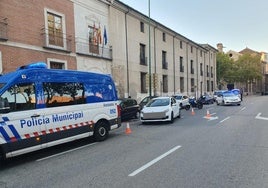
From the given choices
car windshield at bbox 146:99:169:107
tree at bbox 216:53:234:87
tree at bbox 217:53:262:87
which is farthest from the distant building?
car windshield at bbox 146:99:169:107

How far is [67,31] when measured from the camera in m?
20.9

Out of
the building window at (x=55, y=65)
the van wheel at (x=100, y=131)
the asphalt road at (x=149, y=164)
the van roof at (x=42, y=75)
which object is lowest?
the asphalt road at (x=149, y=164)

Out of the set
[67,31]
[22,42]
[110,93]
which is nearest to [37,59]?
[22,42]

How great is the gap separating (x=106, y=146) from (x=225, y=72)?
229 ft

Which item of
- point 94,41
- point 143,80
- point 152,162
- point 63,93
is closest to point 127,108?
point 94,41

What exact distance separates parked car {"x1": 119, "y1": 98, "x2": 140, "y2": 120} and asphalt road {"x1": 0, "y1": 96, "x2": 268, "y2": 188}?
7.83m

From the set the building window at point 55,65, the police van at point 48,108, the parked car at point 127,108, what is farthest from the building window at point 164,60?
the police van at point 48,108

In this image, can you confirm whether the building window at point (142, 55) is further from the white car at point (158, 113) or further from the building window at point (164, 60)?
the white car at point (158, 113)

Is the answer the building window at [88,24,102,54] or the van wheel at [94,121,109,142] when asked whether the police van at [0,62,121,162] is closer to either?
the van wheel at [94,121,109,142]

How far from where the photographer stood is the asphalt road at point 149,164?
5.59m

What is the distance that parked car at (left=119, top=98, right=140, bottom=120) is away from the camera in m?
18.3

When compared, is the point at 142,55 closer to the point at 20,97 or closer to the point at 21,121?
the point at 20,97

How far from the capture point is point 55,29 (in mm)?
19938

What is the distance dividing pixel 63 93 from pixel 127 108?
9719 millimetres
